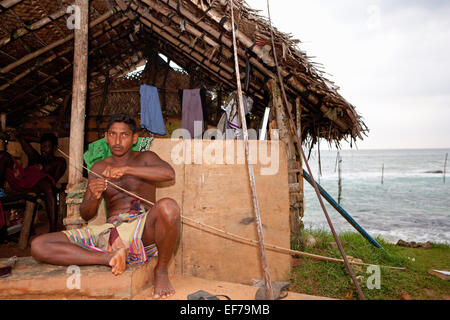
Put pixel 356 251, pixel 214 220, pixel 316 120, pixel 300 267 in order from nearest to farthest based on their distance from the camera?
pixel 214 220 < pixel 300 267 < pixel 356 251 < pixel 316 120

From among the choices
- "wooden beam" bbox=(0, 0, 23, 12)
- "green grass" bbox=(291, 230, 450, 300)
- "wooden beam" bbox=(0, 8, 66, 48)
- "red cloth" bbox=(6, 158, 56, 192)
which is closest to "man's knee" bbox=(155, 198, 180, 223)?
"green grass" bbox=(291, 230, 450, 300)

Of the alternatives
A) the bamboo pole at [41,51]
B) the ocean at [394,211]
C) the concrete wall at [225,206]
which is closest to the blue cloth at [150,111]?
the bamboo pole at [41,51]

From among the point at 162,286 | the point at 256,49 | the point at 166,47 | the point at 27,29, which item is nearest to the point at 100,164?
the point at 162,286

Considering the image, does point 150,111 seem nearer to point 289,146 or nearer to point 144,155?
point 144,155

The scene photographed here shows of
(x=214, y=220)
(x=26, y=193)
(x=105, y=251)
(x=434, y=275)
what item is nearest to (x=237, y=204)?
(x=214, y=220)

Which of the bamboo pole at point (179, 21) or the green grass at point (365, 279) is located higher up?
the bamboo pole at point (179, 21)

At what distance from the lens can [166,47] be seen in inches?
248

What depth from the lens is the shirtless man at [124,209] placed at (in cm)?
208

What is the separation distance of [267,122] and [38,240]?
10.6 feet

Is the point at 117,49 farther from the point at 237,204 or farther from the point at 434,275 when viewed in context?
the point at 434,275

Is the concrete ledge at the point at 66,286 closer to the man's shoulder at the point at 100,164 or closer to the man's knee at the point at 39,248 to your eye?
the man's knee at the point at 39,248

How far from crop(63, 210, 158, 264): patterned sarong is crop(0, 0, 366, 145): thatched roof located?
2.77 metres

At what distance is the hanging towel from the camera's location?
18.7 feet
